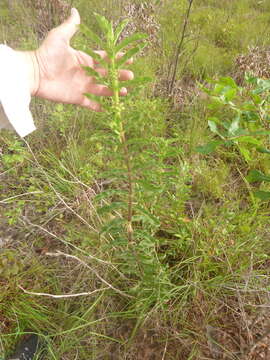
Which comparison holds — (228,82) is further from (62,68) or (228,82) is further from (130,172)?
(62,68)

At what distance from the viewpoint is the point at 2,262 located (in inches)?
67.8

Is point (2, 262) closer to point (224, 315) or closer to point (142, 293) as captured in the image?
point (142, 293)

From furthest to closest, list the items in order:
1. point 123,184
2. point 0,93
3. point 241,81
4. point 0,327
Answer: point 241,81, point 123,184, point 0,327, point 0,93

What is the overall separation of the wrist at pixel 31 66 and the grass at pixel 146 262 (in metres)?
0.26

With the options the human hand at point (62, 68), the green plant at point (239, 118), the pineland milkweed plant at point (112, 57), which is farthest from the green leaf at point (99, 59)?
the human hand at point (62, 68)

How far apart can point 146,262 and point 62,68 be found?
3.94 feet

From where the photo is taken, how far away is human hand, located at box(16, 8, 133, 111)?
5.22 ft

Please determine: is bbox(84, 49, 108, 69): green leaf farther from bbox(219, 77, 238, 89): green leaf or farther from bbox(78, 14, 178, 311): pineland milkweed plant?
bbox(219, 77, 238, 89): green leaf

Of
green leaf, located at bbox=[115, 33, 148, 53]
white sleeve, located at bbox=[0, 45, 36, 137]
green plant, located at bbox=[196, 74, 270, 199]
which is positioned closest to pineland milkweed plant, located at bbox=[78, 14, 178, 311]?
green leaf, located at bbox=[115, 33, 148, 53]

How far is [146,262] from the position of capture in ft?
Result: 4.16

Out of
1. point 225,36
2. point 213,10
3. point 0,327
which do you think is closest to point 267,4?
point 213,10

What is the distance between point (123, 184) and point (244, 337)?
47.4 inches

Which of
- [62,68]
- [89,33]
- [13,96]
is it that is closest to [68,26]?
[62,68]

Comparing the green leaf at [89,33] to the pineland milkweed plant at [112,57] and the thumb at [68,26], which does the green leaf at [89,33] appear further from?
the thumb at [68,26]
